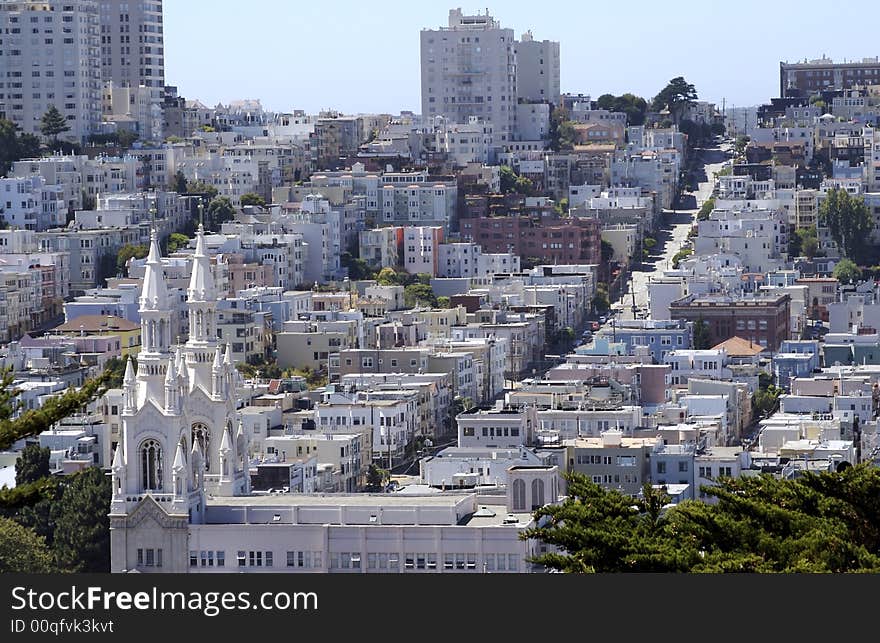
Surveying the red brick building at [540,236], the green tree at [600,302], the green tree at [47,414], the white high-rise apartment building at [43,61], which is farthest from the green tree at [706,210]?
the green tree at [47,414]

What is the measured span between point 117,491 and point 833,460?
14.0 m

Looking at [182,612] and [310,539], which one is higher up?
[182,612]

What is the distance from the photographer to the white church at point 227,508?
36656 mm

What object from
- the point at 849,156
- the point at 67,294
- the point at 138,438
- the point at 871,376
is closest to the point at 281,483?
the point at 138,438

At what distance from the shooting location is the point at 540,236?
83312 mm

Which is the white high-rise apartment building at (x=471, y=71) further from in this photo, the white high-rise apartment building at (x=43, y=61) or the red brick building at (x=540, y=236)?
the red brick building at (x=540, y=236)

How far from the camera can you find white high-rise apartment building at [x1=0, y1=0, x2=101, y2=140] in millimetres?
87188

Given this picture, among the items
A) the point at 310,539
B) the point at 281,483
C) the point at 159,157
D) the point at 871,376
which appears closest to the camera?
the point at 310,539

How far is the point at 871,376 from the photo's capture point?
59.8m

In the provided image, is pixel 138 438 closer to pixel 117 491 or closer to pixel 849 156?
pixel 117 491

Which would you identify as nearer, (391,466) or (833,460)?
(833,460)

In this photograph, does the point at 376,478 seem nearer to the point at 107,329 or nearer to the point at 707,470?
the point at 707,470

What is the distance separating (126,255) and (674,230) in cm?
2220

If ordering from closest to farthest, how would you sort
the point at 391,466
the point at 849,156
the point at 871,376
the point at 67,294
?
1. the point at 391,466
2. the point at 871,376
3. the point at 67,294
4. the point at 849,156
